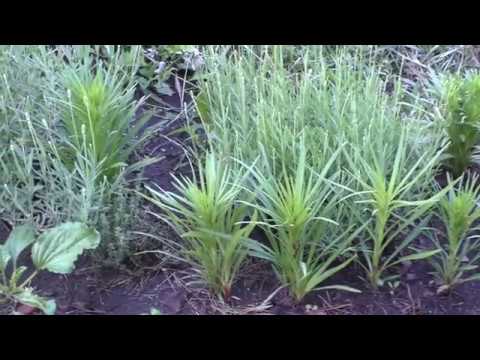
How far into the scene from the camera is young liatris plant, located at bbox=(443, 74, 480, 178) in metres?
2.30

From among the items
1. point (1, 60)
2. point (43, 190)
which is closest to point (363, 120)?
point (43, 190)

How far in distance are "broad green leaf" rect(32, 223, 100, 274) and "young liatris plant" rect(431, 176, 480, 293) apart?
929 mm

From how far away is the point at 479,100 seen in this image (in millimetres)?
2291

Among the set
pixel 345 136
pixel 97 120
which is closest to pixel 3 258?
pixel 97 120

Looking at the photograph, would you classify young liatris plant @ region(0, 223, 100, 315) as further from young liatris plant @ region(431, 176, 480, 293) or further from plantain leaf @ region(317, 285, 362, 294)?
young liatris plant @ region(431, 176, 480, 293)

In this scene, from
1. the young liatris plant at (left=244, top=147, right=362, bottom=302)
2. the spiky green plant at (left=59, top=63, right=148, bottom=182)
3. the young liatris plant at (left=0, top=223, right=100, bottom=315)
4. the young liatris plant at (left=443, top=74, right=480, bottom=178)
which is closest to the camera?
the young liatris plant at (left=244, top=147, right=362, bottom=302)

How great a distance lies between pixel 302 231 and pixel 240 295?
10.4 inches

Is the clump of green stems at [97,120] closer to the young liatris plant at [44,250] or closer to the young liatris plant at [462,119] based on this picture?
the young liatris plant at [44,250]

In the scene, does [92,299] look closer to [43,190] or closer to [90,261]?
[90,261]

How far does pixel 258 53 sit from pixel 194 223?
112cm

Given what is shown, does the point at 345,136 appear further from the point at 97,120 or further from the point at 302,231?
the point at 97,120

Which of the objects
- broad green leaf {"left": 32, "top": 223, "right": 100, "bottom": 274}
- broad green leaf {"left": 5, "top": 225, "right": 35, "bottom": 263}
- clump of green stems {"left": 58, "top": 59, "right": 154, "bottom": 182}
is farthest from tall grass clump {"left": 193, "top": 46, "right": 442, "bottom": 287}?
broad green leaf {"left": 5, "top": 225, "right": 35, "bottom": 263}

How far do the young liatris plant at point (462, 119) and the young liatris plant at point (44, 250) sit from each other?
45.1 inches

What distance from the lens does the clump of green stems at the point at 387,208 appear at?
1.82 meters
